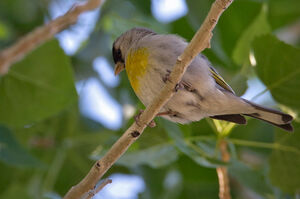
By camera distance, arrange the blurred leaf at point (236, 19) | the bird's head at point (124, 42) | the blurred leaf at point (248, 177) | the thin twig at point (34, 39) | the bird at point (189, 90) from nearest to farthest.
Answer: the thin twig at point (34, 39) < the bird at point (189, 90) < the blurred leaf at point (248, 177) < the bird's head at point (124, 42) < the blurred leaf at point (236, 19)

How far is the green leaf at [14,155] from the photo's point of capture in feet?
9.22

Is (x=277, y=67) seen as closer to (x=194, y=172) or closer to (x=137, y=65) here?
(x=137, y=65)

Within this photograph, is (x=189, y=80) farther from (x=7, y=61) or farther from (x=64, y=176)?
(x=64, y=176)

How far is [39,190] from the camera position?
11.9 ft

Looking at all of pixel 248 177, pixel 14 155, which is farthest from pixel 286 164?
pixel 14 155

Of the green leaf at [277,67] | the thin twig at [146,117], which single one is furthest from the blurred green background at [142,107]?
the thin twig at [146,117]

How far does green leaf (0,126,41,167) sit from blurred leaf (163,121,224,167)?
2.83 ft

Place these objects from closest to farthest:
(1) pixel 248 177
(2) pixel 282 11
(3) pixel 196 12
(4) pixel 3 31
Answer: (1) pixel 248 177
(3) pixel 196 12
(2) pixel 282 11
(4) pixel 3 31

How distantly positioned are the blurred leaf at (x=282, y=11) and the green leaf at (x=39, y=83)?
1.88 meters

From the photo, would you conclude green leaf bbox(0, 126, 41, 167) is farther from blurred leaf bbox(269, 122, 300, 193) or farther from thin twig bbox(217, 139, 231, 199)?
blurred leaf bbox(269, 122, 300, 193)

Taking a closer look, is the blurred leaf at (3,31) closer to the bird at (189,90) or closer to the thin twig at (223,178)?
the bird at (189,90)

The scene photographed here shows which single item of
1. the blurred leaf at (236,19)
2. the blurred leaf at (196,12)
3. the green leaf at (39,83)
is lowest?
the green leaf at (39,83)

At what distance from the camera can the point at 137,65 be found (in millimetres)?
2566

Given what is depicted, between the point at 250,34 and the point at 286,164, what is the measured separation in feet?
2.71
